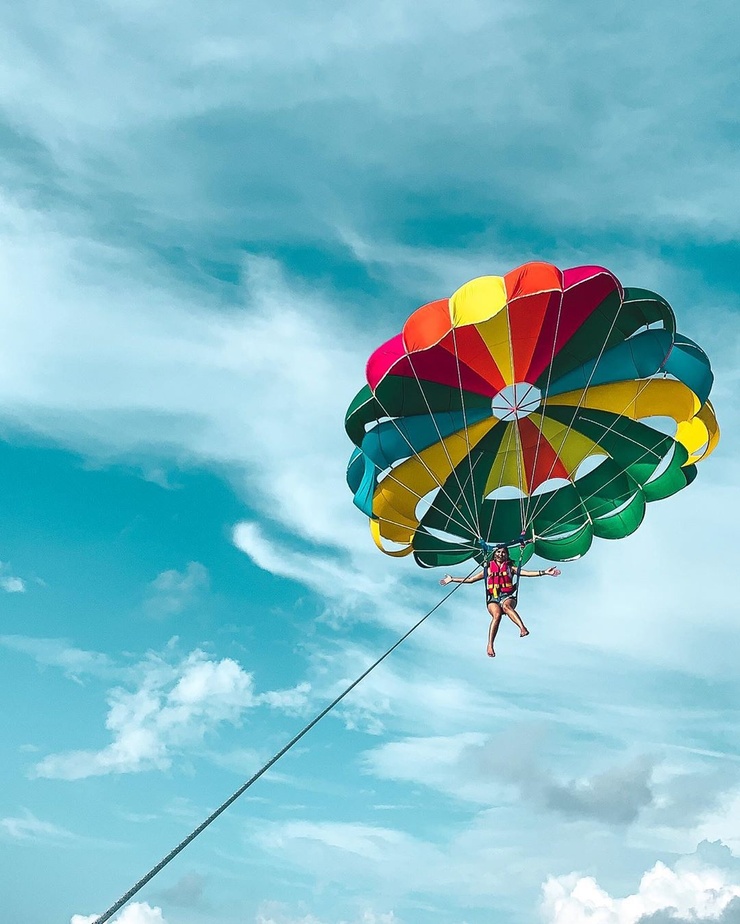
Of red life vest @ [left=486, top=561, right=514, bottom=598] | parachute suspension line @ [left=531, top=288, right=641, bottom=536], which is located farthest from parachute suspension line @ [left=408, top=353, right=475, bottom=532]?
red life vest @ [left=486, top=561, right=514, bottom=598]

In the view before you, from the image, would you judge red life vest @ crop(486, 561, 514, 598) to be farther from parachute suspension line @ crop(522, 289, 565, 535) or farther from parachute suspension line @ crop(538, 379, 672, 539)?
parachute suspension line @ crop(538, 379, 672, 539)

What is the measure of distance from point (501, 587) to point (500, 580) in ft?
0.37

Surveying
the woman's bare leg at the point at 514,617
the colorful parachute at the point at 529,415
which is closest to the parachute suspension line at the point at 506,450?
the colorful parachute at the point at 529,415

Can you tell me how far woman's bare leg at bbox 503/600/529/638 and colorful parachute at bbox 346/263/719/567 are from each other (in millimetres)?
1437

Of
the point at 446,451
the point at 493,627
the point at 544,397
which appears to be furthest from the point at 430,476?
the point at 493,627

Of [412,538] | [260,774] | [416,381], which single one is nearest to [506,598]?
[412,538]

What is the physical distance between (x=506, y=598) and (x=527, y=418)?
3.69m

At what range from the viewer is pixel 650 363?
15625 millimetres

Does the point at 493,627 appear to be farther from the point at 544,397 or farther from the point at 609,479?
the point at 544,397

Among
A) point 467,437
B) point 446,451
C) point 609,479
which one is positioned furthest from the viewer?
point 467,437

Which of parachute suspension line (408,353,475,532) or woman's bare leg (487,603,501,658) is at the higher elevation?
parachute suspension line (408,353,475,532)

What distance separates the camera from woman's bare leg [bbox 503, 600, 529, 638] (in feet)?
49.0

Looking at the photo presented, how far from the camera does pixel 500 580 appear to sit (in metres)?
15.5

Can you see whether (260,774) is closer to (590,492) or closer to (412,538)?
(412,538)
